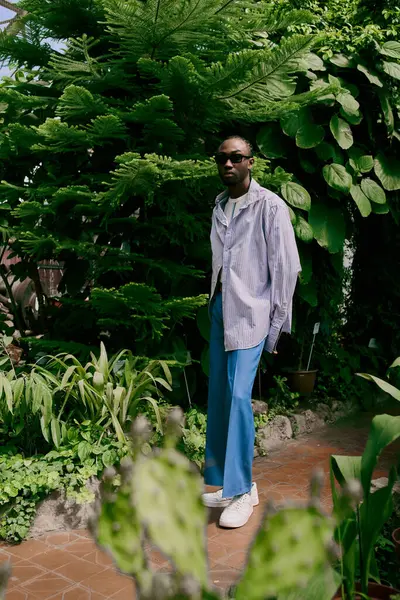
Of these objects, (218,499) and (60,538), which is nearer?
(60,538)

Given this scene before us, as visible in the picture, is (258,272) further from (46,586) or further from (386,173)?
(386,173)

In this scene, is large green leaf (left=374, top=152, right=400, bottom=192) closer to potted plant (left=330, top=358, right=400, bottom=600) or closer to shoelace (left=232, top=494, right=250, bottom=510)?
shoelace (left=232, top=494, right=250, bottom=510)

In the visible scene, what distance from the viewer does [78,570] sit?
2.71 m

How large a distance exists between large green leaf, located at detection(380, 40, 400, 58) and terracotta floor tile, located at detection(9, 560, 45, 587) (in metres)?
4.09

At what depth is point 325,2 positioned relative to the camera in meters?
5.13

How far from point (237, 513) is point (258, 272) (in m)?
1.16

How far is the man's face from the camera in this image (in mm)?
3145

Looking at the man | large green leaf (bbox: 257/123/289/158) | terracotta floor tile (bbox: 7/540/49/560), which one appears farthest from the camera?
large green leaf (bbox: 257/123/289/158)

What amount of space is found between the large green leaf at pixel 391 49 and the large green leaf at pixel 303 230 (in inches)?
54.1

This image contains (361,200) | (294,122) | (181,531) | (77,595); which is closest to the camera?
(181,531)

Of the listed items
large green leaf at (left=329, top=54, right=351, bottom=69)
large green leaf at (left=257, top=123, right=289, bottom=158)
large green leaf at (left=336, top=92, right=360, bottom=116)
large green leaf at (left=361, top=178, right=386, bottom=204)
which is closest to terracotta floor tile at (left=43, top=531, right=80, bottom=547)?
large green leaf at (left=257, top=123, right=289, bottom=158)

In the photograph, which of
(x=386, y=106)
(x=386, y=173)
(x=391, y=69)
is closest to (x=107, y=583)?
(x=386, y=173)

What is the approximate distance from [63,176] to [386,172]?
8.14 ft

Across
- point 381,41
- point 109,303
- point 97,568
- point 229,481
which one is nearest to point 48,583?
point 97,568
